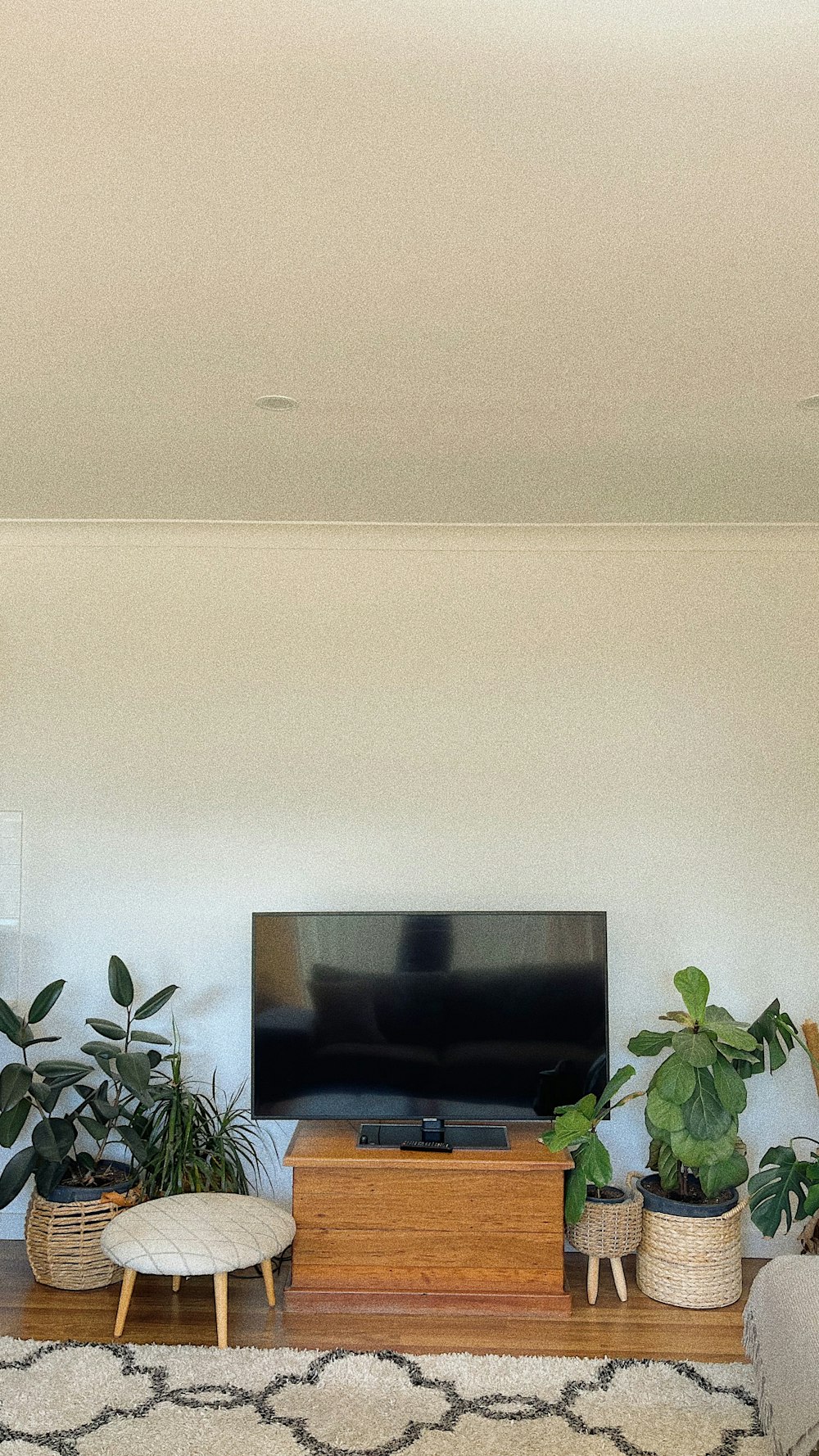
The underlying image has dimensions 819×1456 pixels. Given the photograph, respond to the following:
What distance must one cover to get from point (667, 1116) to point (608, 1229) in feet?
1.31

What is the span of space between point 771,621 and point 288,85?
3018 millimetres

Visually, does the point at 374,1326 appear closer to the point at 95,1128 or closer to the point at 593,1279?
the point at 593,1279

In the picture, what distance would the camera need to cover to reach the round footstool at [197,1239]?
3.33m

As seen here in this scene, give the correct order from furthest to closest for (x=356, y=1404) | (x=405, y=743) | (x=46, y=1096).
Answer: (x=405, y=743), (x=46, y=1096), (x=356, y=1404)

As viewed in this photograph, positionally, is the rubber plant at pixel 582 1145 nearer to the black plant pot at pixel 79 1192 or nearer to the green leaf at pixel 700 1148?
the green leaf at pixel 700 1148

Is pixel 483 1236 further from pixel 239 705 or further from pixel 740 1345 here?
pixel 239 705

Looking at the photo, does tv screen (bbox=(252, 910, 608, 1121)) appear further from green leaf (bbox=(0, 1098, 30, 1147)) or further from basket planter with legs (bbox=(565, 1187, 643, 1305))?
green leaf (bbox=(0, 1098, 30, 1147))

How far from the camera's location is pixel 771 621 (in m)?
4.37

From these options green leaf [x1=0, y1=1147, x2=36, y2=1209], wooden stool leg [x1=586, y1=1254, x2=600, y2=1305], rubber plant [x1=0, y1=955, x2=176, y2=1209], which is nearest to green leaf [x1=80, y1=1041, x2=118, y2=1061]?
rubber plant [x1=0, y1=955, x2=176, y2=1209]

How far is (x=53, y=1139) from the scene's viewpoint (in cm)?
380

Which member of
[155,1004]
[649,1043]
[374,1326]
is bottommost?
[374,1326]

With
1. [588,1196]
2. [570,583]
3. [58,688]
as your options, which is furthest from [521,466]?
[588,1196]

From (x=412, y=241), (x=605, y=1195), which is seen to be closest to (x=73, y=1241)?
(x=605, y=1195)

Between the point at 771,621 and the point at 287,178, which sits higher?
the point at 287,178
